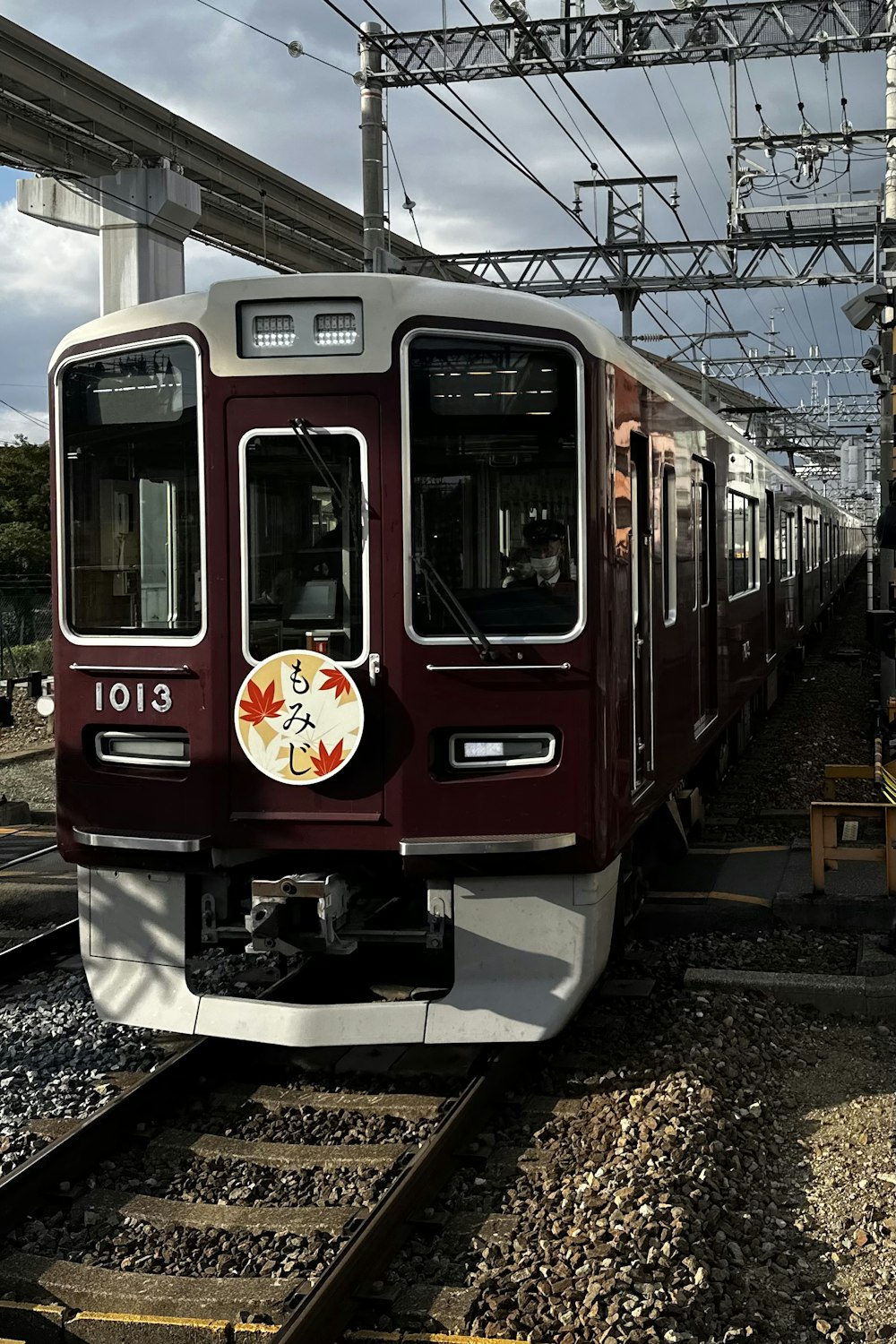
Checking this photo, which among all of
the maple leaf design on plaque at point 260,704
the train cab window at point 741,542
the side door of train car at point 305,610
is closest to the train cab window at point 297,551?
the side door of train car at point 305,610

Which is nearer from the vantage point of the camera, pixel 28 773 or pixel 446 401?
pixel 446 401

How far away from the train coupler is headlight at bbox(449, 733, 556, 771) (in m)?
0.67

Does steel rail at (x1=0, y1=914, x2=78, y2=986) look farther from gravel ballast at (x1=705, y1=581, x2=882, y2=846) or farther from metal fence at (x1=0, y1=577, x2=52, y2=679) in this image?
metal fence at (x1=0, y1=577, x2=52, y2=679)

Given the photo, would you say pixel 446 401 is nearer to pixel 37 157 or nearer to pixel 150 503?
pixel 150 503

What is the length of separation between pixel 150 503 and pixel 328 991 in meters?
2.34

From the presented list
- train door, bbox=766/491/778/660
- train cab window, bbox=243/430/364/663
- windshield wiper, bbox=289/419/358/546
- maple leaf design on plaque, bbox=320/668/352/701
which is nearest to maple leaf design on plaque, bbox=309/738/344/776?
maple leaf design on plaque, bbox=320/668/352/701

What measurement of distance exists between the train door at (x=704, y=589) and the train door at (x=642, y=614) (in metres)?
1.79

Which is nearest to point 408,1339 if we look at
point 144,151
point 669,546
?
point 669,546

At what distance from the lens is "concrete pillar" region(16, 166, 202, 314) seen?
1691cm

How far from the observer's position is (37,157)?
18125 mm

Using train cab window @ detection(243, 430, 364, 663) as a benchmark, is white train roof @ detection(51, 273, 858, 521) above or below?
above

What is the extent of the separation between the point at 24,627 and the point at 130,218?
10601 mm

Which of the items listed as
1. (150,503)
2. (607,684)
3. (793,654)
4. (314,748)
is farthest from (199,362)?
(793,654)

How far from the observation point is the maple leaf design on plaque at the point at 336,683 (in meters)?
5.36
